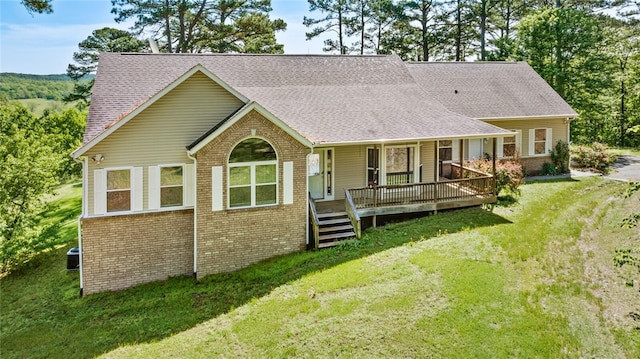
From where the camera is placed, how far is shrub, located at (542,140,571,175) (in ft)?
71.7

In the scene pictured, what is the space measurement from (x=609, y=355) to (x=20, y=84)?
68275mm

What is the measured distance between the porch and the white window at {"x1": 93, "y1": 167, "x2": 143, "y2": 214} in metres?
5.33

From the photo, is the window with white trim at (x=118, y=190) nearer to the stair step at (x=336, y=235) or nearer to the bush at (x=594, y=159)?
the stair step at (x=336, y=235)

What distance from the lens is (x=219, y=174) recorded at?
11875 mm

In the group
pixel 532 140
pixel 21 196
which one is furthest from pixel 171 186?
pixel 532 140

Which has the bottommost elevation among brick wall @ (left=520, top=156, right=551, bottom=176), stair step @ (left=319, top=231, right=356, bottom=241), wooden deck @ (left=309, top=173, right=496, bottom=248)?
stair step @ (left=319, top=231, right=356, bottom=241)

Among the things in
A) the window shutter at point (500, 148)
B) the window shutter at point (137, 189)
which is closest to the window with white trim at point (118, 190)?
the window shutter at point (137, 189)

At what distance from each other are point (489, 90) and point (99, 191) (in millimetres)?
19807

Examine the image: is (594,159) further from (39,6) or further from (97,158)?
(39,6)

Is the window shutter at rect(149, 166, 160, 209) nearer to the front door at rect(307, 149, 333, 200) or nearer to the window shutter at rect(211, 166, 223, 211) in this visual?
the window shutter at rect(211, 166, 223, 211)

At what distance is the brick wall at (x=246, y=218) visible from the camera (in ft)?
38.7

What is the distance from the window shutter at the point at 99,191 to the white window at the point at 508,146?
1785 cm

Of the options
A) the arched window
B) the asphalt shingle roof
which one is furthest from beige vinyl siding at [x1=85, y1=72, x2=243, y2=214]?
the arched window

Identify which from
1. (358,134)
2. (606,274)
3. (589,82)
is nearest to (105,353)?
(358,134)
